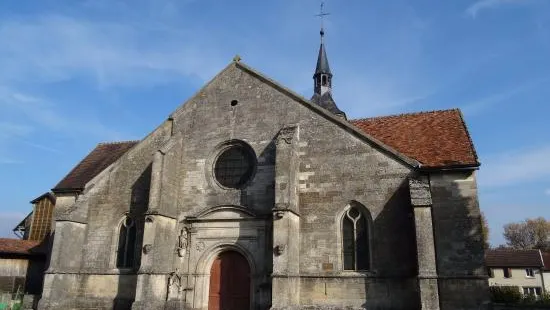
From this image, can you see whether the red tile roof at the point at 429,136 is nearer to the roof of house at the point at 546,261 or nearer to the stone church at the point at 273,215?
the stone church at the point at 273,215

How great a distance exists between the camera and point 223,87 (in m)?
16.5

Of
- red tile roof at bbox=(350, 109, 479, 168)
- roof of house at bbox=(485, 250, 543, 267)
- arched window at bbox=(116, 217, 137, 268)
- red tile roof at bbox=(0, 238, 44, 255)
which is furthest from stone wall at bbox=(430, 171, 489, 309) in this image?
roof of house at bbox=(485, 250, 543, 267)

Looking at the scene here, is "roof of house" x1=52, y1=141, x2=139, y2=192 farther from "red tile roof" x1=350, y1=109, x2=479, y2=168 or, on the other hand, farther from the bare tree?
the bare tree

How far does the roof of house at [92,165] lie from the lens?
18359 mm

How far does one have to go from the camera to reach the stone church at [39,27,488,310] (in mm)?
12219

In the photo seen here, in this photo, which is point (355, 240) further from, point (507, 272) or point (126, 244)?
point (507, 272)

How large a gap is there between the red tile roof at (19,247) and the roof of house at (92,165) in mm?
3362

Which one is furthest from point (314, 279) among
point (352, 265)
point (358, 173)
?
point (358, 173)

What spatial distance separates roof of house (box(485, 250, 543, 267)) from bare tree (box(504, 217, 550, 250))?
25224 mm

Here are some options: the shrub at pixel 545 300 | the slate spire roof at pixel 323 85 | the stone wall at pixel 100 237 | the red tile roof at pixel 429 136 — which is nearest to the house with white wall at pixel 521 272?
the shrub at pixel 545 300

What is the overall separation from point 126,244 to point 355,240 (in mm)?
8295

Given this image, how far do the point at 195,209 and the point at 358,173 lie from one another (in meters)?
5.77

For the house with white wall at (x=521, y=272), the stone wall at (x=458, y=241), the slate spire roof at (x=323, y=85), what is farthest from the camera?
the house with white wall at (x=521, y=272)

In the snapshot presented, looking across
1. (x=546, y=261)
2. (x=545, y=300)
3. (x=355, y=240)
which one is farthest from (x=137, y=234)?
(x=546, y=261)
